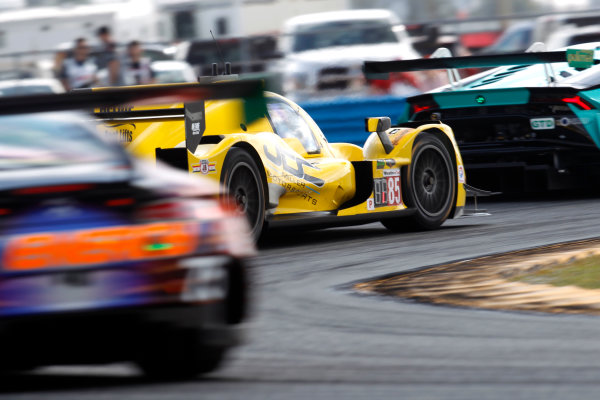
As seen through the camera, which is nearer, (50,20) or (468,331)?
(468,331)

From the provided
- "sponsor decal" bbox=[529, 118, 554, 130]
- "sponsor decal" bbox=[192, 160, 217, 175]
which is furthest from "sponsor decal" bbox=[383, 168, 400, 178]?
"sponsor decal" bbox=[529, 118, 554, 130]

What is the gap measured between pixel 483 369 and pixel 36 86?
13.7 meters

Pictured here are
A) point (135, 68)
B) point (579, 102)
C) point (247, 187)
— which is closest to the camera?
point (247, 187)

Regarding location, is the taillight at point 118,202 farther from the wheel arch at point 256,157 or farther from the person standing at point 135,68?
the person standing at point 135,68

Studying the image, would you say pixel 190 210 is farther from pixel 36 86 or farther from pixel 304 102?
pixel 36 86

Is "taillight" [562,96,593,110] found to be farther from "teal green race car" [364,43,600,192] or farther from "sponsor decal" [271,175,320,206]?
"sponsor decal" [271,175,320,206]

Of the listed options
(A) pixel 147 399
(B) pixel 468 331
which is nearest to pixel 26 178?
(A) pixel 147 399

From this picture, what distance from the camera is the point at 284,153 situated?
30.9 ft

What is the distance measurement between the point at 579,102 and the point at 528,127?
506 millimetres

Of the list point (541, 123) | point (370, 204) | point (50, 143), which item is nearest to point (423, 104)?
point (541, 123)

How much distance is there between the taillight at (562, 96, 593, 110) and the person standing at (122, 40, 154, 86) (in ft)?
20.3

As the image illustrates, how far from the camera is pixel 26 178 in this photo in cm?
446

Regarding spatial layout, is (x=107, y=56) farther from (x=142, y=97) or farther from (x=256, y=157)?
(x=142, y=97)

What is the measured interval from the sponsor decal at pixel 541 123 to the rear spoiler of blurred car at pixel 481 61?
1.37 metres
